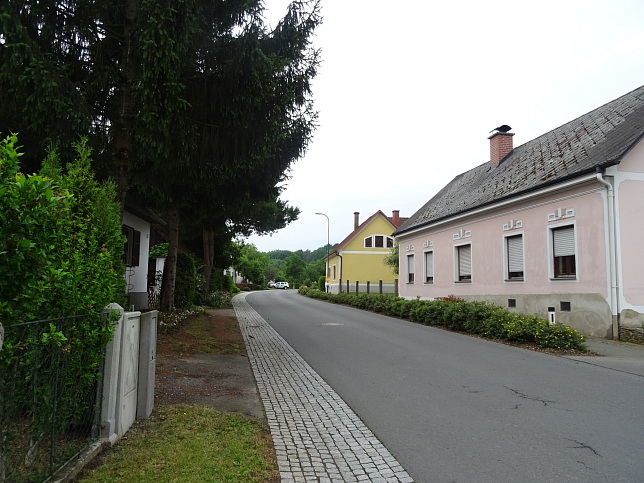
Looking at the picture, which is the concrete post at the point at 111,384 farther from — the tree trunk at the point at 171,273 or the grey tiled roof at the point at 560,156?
the grey tiled roof at the point at 560,156

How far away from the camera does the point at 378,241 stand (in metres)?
48.9

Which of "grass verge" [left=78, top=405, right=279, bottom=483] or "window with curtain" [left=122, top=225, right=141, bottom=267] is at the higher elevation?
"window with curtain" [left=122, top=225, right=141, bottom=267]

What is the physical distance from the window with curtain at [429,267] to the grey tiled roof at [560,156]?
172cm

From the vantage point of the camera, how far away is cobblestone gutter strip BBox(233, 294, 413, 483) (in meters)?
3.92

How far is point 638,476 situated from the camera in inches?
150

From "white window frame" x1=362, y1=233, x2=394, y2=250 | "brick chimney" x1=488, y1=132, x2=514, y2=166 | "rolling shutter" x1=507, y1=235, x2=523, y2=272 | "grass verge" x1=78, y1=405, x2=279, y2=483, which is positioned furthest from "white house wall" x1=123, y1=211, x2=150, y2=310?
"white window frame" x1=362, y1=233, x2=394, y2=250

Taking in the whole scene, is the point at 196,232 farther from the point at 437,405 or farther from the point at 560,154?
the point at 437,405

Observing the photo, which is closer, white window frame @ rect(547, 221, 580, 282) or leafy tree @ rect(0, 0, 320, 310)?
leafy tree @ rect(0, 0, 320, 310)

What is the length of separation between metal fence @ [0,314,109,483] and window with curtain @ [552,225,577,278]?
13473mm

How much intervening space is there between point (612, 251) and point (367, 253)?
120 feet

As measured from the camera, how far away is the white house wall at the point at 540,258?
12641 millimetres

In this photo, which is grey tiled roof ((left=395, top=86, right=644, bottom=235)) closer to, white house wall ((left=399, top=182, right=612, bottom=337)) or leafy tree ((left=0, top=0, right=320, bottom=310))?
white house wall ((left=399, top=182, right=612, bottom=337))

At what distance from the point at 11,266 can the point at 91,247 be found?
3.56 feet

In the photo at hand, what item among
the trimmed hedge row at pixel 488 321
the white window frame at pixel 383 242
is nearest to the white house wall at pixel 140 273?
the trimmed hedge row at pixel 488 321
